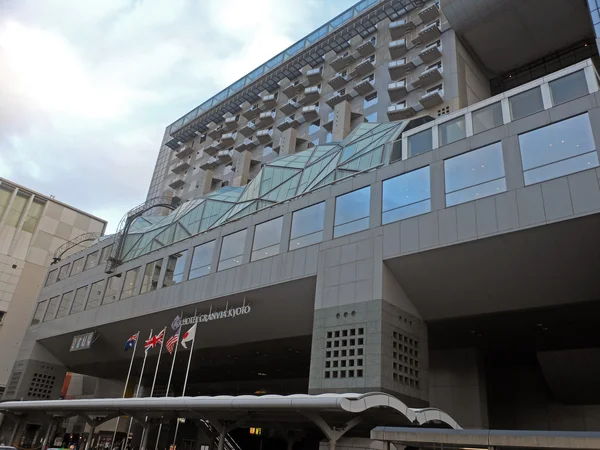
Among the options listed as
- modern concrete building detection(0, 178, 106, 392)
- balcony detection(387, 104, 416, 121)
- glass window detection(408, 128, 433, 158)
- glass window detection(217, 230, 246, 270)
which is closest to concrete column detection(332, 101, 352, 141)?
balcony detection(387, 104, 416, 121)

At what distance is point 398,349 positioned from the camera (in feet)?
63.3

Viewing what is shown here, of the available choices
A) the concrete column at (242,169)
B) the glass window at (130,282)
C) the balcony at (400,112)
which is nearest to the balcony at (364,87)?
the balcony at (400,112)

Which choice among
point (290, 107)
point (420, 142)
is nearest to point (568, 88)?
point (420, 142)

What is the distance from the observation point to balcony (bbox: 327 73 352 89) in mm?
51256

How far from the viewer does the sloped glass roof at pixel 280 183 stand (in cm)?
2488

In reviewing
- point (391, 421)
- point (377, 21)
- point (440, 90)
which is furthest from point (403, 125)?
point (377, 21)

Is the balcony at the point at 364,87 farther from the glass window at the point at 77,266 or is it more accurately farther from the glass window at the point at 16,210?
the glass window at the point at 16,210

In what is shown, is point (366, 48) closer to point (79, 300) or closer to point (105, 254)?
point (105, 254)

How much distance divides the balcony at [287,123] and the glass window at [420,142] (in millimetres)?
32902

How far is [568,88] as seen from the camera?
18828mm

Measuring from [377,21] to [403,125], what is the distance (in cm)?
3106

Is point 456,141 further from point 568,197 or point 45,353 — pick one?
point 45,353

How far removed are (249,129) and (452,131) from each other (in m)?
41.8

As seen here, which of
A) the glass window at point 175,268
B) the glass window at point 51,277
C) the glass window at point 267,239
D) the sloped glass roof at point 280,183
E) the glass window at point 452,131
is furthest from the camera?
the glass window at point 51,277
